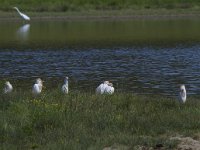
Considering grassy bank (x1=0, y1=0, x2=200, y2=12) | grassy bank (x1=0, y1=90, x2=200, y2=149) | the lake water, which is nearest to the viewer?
grassy bank (x1=0, y1=90, x2=200, y2=149)

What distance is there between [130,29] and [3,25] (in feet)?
45.0

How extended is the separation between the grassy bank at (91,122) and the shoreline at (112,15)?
48868 mm

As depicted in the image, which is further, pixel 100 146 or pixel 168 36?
pixel 168 36

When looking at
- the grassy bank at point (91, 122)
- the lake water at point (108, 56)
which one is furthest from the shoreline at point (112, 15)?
the grassy bank at point (91, 122)

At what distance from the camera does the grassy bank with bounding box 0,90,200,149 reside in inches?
437

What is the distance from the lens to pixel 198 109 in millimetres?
A: 14289

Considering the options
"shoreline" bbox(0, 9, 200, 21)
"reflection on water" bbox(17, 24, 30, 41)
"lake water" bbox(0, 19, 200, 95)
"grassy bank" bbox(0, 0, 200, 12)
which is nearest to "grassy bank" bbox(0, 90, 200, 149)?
"lake water" bbox(0, 19, 200, 95)

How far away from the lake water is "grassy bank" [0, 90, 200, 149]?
22.9 ft

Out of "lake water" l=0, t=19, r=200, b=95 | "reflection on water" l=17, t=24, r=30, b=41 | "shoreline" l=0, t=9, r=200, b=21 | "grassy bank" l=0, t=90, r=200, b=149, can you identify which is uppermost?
"grassy bank" l=0, t=90, r=200, b=149

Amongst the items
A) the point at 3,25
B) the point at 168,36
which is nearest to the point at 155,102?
the point at 168,36

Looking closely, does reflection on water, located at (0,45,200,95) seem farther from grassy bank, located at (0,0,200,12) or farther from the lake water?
grassy bank, located at (0,0,200,12)

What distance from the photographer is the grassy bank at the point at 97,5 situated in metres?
69.8

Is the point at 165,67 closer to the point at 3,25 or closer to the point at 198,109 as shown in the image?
the point at 198,109

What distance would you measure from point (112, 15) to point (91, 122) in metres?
53.2
